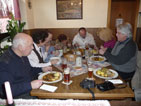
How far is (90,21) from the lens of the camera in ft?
14.4

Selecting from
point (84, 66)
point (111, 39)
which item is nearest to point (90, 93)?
point (84, 66)

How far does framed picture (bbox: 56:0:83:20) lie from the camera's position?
4.20m

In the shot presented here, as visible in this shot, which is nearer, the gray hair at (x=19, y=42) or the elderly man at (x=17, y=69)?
the elderly man at (x=17, y=69)

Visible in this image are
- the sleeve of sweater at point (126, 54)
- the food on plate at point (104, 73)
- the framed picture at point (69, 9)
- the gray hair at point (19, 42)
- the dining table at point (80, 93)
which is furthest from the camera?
the framed picture at point (69, 9)

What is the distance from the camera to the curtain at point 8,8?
9.10ft

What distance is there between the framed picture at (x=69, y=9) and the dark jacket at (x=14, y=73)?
3.23m

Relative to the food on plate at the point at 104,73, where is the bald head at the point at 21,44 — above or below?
above

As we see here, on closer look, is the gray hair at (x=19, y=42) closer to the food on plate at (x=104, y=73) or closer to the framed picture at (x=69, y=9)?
the food on plate at (x=104, y=73)

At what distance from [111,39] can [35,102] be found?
95.4 inches

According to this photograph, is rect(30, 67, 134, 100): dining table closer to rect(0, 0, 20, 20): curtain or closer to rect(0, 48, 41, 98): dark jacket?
rect(0, 48, 41, 98): dark jacket

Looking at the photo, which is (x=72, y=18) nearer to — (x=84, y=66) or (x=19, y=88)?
(x=84, y=66)

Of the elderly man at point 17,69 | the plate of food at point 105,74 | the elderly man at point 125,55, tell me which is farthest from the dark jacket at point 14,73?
the elderly man at point 125,55

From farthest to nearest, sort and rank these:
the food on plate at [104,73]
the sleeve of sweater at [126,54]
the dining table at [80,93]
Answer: the sleeve of sweater at [126,54]
the food on plate at [104,73]
the dining table at [80,93]

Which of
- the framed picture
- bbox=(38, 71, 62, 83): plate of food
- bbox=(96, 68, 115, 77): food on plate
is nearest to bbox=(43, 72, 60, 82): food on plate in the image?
bbox=(38, 71, 62, 83): plate of food
